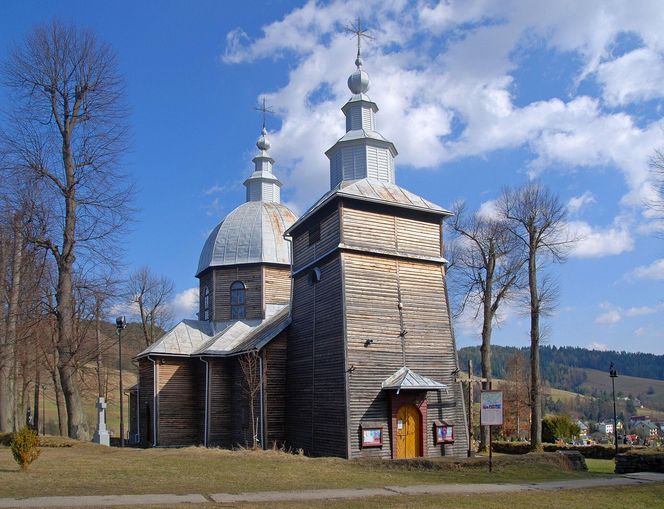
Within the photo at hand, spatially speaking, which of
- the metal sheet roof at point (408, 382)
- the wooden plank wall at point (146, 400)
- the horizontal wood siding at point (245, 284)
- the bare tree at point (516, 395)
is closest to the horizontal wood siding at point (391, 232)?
the metal sheet roof at point (408, 382)

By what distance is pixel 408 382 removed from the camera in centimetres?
2055

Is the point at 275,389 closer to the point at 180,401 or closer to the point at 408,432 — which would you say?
the point at 408,432

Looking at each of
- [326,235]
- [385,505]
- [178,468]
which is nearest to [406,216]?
[326,235]

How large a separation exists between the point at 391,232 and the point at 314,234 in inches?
127

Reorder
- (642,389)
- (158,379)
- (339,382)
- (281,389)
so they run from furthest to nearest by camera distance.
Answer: (642,389), (158,379), (281,389), (339,382)

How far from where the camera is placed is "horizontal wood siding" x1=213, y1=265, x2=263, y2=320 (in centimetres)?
3256

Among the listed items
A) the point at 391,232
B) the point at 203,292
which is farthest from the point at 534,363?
the point at 203,292

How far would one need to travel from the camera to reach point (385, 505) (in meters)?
11.5

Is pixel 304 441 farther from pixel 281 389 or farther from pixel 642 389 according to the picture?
pixel 642 389

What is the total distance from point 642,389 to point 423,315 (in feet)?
596

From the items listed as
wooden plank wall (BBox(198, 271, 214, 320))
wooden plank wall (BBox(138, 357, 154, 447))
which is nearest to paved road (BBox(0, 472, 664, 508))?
wooden plank wall (BBox(138, 357, 154, 447))

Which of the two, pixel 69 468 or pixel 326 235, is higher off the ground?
pixel 326 235

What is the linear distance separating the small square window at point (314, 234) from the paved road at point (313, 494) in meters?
11.9

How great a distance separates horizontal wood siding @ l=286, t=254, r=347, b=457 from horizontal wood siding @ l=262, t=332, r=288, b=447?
35 centimetres
